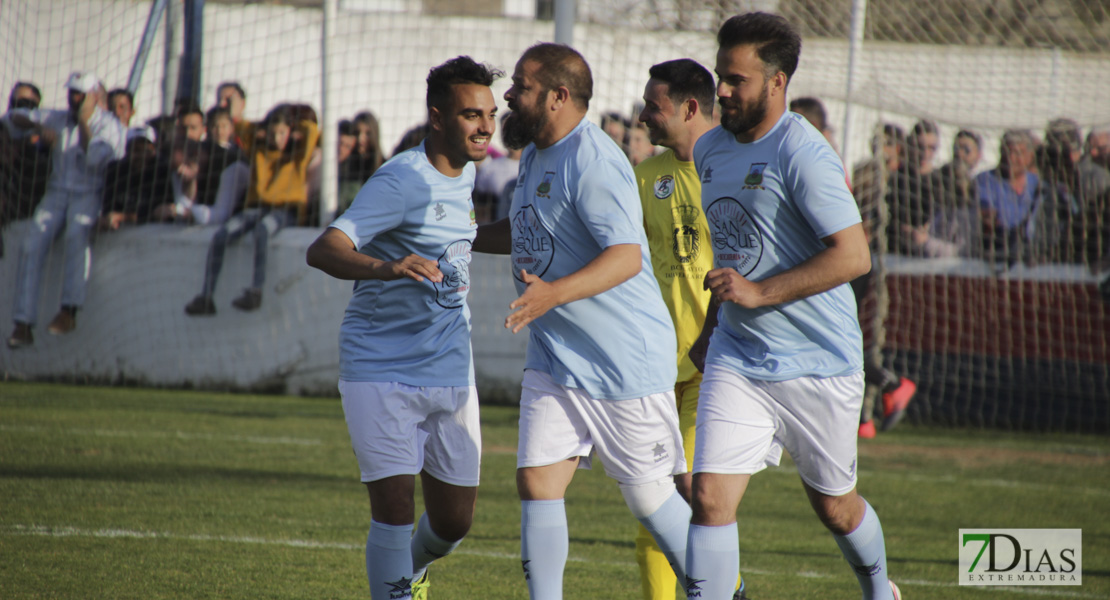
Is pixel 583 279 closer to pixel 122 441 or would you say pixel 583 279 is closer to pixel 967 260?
pixel 122 441

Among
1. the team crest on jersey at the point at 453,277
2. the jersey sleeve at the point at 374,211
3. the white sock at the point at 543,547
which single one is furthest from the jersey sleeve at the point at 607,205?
the white sock at the point at 543,547

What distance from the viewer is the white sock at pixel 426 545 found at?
407 cm

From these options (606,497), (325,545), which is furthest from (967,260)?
(325,545)

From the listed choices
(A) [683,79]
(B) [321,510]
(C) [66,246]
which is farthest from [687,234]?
(C) [66,246]

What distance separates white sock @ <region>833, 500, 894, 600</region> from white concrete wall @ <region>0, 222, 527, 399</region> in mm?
6654

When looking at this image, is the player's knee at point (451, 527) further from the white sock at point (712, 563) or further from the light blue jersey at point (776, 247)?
the light blue jersey at point (776, 247)

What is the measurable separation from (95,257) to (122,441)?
361 centimetres

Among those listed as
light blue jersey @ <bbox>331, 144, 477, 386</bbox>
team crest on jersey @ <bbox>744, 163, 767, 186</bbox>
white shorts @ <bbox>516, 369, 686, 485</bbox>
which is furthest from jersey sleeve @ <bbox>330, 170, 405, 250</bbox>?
team crest on jersey @ <bbox>744, 163, 767, 186</bbox>

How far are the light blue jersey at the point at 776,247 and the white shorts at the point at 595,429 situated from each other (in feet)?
1.09

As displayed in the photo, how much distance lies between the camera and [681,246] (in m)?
4.73

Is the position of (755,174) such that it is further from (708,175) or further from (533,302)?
(533,302)

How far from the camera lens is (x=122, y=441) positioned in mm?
7820

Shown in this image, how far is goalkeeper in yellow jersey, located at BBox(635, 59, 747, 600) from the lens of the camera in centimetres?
462

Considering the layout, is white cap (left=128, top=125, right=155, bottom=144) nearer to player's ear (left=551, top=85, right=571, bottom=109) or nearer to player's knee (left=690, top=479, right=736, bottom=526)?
player's ear (left=551, top=85, right=571, bottom=109)
